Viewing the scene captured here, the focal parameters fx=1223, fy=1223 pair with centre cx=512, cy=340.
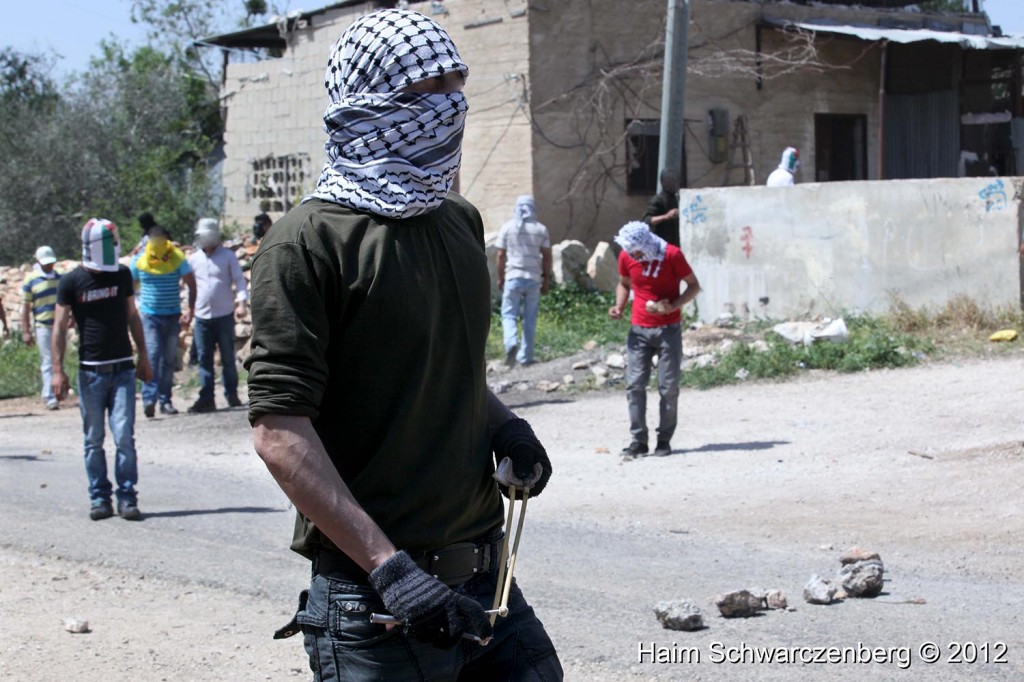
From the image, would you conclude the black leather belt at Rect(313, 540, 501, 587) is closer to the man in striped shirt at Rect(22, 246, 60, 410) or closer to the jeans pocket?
the jeans pocket

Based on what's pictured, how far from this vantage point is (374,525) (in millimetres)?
2268

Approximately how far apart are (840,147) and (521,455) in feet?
66.8

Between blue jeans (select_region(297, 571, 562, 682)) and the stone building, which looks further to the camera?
the stone building

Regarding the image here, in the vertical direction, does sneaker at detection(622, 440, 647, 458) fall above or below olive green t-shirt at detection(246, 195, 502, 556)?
below

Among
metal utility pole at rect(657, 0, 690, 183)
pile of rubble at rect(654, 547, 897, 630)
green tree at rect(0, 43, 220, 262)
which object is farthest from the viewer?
green tree at rect(0, 43, 220, 262)

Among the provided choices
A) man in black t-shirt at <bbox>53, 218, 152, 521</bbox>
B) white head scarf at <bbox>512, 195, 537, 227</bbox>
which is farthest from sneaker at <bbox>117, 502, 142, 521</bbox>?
white head scarf at <bbox>512, 195, 537, 227</bbox>

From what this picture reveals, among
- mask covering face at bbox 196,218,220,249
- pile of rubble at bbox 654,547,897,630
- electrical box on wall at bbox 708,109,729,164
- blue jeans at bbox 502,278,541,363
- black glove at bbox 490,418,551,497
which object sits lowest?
pile of rubble at bbox 654,547,897,630

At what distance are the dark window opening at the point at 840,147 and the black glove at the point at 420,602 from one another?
19912 mm

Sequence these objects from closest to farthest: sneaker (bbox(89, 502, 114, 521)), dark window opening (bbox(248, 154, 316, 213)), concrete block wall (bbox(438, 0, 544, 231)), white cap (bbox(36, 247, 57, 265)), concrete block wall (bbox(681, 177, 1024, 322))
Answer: sneaker (bbox(89, 502, 114, 521)) → concrete block wall (bbox(681, 177, 1024, 322)) → white cap (bbox(36, 247, 57, 265)) → concrete block wall (bbox(438, 0, 544, 231)) → dark window opening (bbox(248, 154, 316, 213))

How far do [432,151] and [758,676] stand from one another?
9.72 ft

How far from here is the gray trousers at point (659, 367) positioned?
30.8ft

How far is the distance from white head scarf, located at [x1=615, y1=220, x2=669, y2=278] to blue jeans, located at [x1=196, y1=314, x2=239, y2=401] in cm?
539

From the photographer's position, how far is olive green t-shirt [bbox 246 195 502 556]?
7.47 feet

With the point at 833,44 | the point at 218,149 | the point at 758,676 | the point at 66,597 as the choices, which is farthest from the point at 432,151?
the point at 218,149
